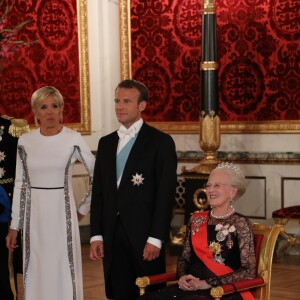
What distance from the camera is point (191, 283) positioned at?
380cm

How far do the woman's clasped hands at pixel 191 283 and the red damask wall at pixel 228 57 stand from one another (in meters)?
4.21

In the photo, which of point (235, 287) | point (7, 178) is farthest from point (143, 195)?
point (7, 178)

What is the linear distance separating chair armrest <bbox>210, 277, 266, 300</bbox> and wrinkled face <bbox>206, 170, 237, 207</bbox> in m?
0.38

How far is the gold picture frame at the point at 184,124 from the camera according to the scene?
25.7 ft

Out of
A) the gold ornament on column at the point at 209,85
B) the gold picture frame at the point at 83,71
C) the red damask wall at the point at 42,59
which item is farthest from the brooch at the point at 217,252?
the gold picture frame at the point at 83,71

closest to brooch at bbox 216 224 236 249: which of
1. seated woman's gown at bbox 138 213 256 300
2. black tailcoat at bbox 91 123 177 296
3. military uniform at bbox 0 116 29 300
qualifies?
seated woman's gown at bbox 138 213 256 300

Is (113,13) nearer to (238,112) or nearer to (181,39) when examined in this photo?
(181,39)

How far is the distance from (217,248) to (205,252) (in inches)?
2.4

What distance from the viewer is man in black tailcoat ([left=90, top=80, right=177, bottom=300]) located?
13.0ft

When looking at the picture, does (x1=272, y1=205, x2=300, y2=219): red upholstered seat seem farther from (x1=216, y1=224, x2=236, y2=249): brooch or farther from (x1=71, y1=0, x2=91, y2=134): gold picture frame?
(x1=216, y1=224, x2=236, y2=249): brooch

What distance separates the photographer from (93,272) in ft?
23.5

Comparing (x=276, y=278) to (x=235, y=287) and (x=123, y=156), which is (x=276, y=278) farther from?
(x=235, y=287)

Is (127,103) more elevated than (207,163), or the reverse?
(127,103)

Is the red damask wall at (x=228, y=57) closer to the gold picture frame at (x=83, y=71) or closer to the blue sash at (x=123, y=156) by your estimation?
the gold picture frame at (x=83, y=71)
